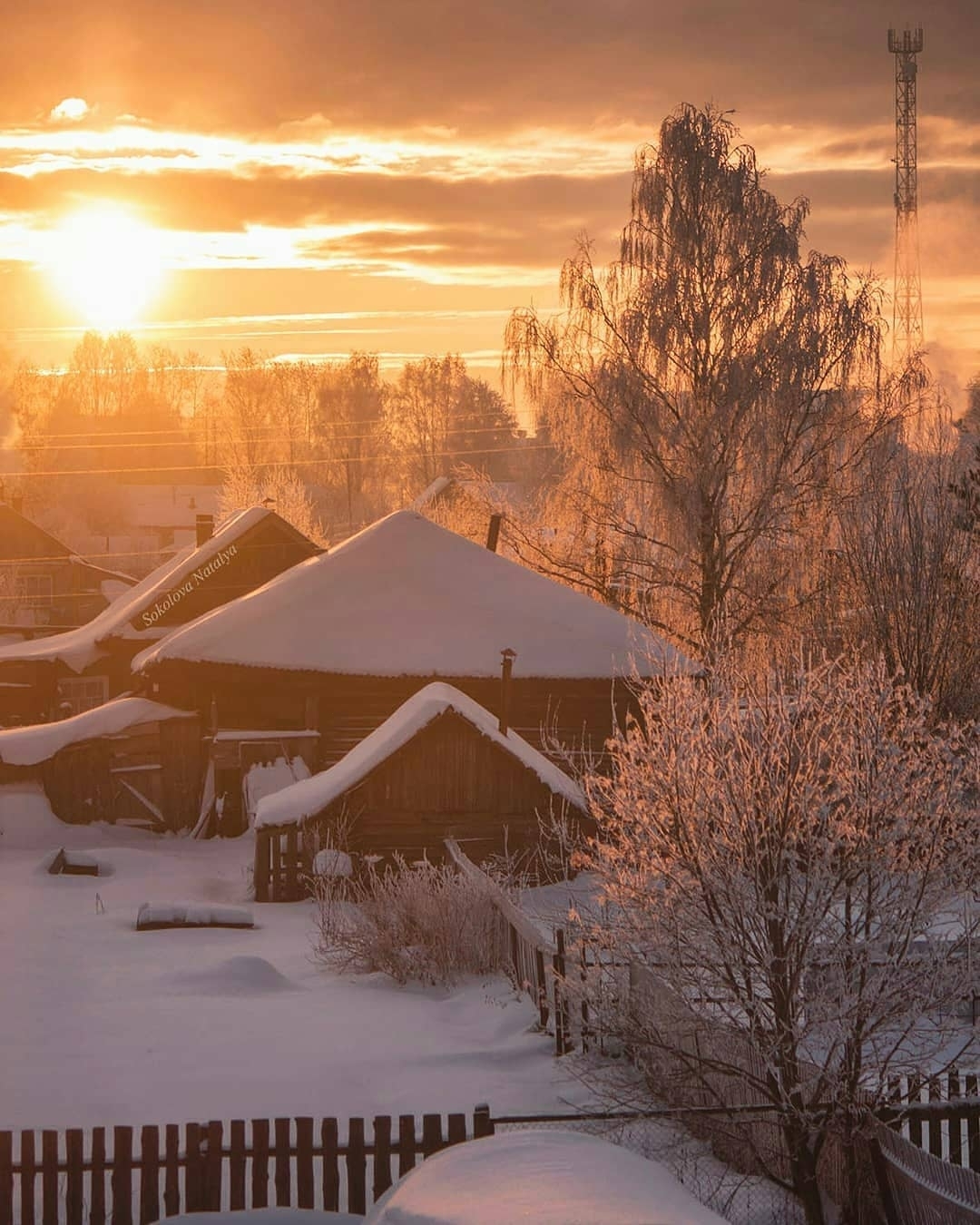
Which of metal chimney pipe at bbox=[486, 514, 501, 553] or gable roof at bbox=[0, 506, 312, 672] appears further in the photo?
gable roof at bbox=[0, 506, 312, 672]

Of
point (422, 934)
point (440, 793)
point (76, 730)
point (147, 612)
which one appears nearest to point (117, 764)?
point (76, 730)

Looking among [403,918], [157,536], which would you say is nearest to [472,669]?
[403,918]

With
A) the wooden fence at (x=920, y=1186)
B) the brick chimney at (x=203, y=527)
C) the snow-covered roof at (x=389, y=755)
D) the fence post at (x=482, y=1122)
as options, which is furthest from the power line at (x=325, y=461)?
the wooden fence at (x=920, y=1186)

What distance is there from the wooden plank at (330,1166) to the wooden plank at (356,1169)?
0.08 m

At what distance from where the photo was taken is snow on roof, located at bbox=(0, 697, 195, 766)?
23891 mm

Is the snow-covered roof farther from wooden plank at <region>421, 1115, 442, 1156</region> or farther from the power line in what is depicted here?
the power line

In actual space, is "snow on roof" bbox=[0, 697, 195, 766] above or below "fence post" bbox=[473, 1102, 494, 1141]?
above

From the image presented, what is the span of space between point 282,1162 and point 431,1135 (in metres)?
0.85

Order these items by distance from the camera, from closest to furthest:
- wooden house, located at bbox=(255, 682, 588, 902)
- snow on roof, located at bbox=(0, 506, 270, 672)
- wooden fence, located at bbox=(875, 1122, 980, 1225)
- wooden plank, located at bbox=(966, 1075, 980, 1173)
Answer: wooden fence, located at bbox=(875, 1122, 980, 1225)
wooden plank, located at bbox=(966, 1075, 980, 1173)
wooden house, located at bbox=(255, 682, 588, 902)
snow on roof, located at bbox=(0, 506, 270, 672)

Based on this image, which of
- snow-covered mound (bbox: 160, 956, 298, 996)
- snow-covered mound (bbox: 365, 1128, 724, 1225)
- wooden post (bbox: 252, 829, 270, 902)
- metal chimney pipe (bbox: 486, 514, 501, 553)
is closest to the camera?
snow-covered mound (bbox: 365, 1128, 724, 1225)

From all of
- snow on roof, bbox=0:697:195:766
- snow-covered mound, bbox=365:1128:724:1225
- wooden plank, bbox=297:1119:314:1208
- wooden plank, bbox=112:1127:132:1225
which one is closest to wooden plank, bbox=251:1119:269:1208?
wooden plank, bbox=297:1119:314:1208

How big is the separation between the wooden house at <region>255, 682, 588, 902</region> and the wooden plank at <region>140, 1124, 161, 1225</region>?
11.0 metres

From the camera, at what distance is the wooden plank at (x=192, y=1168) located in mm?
7988

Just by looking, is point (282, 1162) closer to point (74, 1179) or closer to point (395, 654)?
point (74, 1179)
